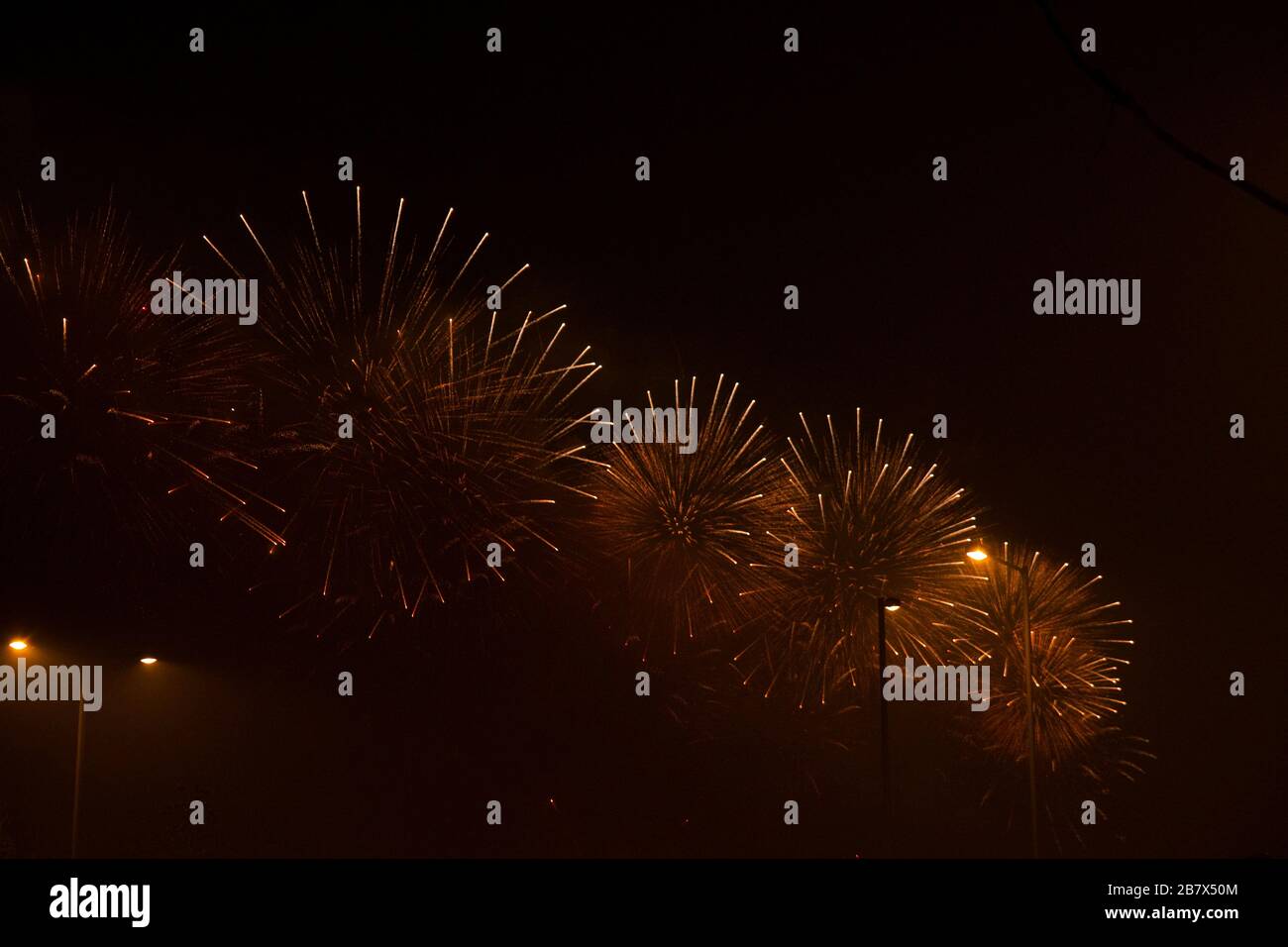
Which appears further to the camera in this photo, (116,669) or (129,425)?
(116,669)

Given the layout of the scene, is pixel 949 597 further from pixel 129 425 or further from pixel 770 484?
pixel 129 425

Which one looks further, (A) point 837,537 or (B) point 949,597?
(B) point 949,597

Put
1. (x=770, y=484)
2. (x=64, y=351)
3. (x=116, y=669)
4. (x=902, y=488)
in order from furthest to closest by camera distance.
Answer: (x=116, y=669) → (x=902, y=488) → (x=770, y=484) → (x=64, y=351)

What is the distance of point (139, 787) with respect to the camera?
3478cm

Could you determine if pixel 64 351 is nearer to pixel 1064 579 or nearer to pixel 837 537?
pixel 837 537

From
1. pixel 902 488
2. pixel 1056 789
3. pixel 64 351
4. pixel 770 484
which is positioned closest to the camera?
pixel 64 351

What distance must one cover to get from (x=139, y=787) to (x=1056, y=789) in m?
27.8

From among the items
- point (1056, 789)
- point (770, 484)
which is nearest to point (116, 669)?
point (770, 484)

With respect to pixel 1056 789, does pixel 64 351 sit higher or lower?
higher
